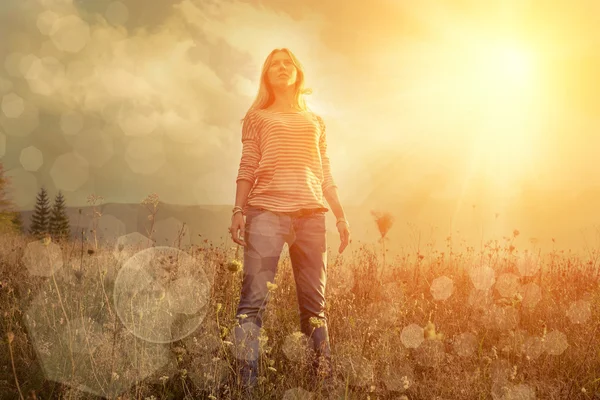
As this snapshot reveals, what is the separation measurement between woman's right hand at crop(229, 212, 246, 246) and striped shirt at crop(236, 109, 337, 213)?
0.11 metres

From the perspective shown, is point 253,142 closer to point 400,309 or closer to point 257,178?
point 257,178

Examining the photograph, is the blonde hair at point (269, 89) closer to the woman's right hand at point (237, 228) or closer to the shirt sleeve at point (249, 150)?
the shirt sleeve at point (249, 150)

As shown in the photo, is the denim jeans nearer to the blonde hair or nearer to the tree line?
the blonde hair

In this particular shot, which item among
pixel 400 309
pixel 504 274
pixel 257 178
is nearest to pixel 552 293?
pixel 504 274

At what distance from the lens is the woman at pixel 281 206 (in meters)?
3.00

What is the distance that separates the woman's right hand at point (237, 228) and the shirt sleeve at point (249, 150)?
0.99 feet

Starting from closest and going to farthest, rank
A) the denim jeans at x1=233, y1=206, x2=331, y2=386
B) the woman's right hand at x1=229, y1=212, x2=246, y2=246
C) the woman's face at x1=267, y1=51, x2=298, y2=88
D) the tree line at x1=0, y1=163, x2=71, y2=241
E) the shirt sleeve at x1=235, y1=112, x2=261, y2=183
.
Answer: the denim jeans at x1=233, y1=206, x2=331, y2=386, the woman's right hand at x1=229, y1=212, x2=246, y2=246, the shirt sleeve at x1=235, y1=112, x2=261, y2=183, the woman's face at x1=267, y1=51, x2=298, y2=88, the tree line at x1=0, y1=163, x2=71, y2=241

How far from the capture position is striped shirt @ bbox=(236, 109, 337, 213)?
3.12m

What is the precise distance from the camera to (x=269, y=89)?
11.7ft

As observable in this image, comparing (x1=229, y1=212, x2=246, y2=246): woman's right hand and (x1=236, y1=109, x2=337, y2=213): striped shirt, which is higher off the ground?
(x1=236, y1=109, x2=337, y2=213): striped shirt

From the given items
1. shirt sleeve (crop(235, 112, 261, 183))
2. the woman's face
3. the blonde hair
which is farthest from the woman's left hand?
the woman's face

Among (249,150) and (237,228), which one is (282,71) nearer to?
(249,150)

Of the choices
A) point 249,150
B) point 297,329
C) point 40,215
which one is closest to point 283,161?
point 249,150

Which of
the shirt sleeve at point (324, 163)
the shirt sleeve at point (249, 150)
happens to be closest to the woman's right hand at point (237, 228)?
the shirt sleeve at point (249, 150)
